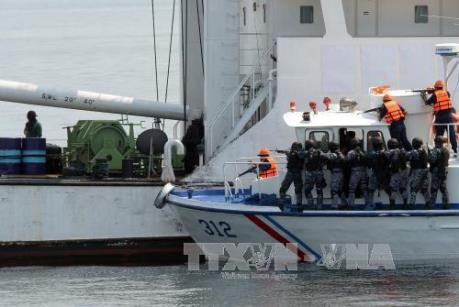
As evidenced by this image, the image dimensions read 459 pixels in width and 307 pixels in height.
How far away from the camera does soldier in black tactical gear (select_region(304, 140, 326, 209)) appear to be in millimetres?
19828

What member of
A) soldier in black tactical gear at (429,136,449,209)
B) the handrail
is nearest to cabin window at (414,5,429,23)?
the handrail

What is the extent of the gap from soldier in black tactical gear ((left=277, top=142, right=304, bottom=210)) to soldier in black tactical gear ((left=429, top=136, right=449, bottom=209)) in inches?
76.3

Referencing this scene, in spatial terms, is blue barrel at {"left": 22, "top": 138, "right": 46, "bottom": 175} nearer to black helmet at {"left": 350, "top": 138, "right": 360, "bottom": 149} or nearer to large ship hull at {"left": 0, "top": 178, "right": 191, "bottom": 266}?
large ship hull at {"left": 0, "top": 178, "right": 191, "bottom": 266}

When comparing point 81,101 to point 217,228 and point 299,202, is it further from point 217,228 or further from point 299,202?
point 299,202

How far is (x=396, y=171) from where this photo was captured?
65.1ft

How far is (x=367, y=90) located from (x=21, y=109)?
1033 inches

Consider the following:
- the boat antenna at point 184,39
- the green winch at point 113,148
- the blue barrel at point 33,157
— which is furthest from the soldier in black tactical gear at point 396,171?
the blue barrel at point 33,157

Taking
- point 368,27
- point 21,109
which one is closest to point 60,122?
point 21,109

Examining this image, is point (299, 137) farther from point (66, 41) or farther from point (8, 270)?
point (66, 41)

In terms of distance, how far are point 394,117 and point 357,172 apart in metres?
1.05

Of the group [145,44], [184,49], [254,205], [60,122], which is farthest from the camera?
[145,44]

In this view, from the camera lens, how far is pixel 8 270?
20938 mm

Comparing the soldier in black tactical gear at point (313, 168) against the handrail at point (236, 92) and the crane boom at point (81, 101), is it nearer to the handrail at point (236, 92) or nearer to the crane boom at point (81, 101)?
the handrail at point (236, 92)

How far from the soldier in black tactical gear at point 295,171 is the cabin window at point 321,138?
415 mm
